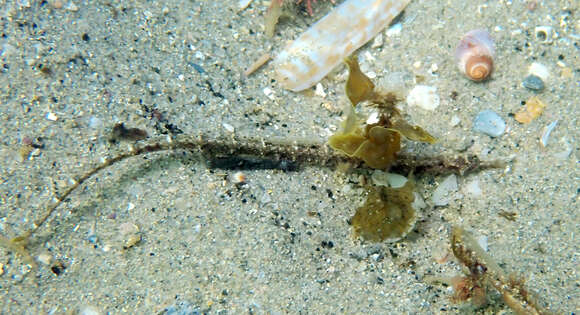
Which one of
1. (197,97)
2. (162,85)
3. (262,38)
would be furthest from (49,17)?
(262,38)

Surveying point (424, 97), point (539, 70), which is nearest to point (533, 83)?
point (539, 70)

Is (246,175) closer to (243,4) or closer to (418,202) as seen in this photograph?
(418,202)

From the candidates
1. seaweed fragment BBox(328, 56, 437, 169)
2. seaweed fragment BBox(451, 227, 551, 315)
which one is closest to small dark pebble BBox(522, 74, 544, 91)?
seaweed fragment BBox(328, 56, 437, 169)

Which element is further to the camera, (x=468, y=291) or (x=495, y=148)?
(x=495, y=148)

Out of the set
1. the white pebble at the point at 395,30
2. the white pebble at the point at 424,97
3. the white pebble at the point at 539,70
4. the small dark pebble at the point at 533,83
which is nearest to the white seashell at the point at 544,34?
the white pebble at the point at 539,70

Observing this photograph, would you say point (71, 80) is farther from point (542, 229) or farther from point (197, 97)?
point (542, 229)

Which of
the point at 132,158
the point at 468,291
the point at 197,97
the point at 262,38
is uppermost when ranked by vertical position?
the point at 262,38

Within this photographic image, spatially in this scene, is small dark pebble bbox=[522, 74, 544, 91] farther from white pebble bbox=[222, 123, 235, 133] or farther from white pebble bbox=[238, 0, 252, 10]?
white pebble bbox=[238, 0, 252, 10]
